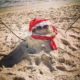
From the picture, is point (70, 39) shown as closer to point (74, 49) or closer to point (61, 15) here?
point (74, 49)

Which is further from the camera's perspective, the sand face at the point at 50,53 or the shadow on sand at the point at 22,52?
the shadow on sand at the point at 22,52

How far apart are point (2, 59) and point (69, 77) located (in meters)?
0.81

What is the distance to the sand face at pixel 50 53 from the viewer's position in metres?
0.69

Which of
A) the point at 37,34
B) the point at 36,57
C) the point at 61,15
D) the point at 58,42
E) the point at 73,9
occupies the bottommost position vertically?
the point at 36,57

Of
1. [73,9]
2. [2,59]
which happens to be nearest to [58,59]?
[2,59]

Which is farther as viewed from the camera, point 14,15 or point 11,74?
point 14,15

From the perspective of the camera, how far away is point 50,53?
0.86 meters

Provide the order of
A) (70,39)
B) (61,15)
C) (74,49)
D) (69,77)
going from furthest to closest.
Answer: (61,15) < (70,39) < (74,49) < (69,77)

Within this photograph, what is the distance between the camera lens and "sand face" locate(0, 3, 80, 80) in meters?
0.69

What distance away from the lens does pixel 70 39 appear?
104 cm

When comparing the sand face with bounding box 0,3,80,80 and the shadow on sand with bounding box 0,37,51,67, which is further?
the shadow on sand with bounding box 0,37,51,67

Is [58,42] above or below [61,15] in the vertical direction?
below

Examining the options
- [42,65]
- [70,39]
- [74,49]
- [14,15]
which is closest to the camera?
[42,65]

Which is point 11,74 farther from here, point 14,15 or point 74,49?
point 14,15
